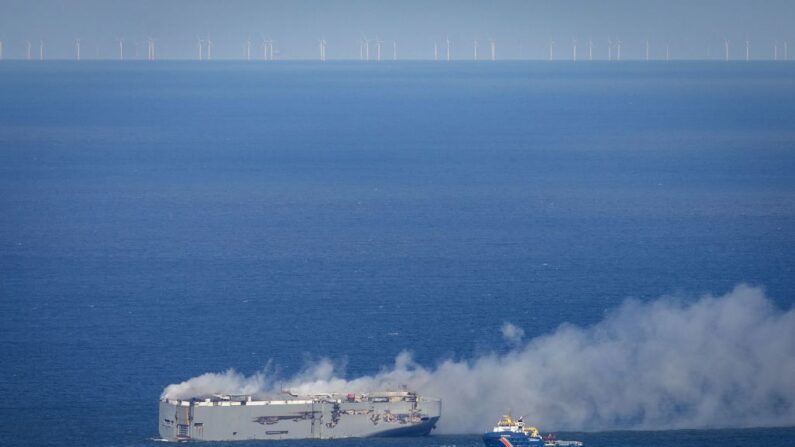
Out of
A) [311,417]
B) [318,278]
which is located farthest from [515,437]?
[318,278]

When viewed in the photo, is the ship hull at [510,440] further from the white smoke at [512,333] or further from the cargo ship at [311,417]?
the white smoke at [512,333]

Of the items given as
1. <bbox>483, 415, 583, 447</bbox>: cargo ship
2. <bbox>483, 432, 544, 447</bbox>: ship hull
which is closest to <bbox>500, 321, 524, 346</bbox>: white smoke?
<bbox>483, 415, 583, 447</bbox>: cargo ship

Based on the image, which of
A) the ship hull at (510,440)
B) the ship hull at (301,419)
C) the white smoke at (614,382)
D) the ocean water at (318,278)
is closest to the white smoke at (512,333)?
the ocean water at (318,278)

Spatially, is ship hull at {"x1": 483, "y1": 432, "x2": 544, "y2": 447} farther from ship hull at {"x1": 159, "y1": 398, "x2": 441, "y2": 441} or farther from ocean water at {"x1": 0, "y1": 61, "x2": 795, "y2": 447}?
ship hull at {"x1": 159, "y1": 398, "x2": 441, "y2": 441}

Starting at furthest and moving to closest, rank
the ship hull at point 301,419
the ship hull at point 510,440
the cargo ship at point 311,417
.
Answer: the cargo ship at point 311,417 → the ship hull at point 301,419 → the ship hull at point 510,440

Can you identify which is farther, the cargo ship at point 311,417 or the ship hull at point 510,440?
the cargo ship at point 311,417

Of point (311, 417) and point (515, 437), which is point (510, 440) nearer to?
point (515, 437)

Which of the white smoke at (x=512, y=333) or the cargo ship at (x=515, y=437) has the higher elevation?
the white smoke at (x=512, y=333)
